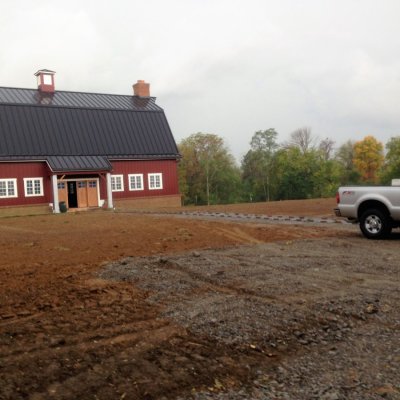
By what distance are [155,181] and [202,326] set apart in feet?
116

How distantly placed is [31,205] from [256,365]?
32579 mm

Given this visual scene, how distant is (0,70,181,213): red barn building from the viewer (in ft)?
113

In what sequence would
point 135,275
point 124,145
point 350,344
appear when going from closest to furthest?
point 350,344
point 135,275
point 124,145

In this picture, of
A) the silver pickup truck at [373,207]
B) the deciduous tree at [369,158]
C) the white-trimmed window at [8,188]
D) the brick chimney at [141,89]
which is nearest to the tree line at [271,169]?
the deciduous tree at [369,158]

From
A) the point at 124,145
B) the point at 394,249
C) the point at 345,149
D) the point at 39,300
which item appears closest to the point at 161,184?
the point at 124,145

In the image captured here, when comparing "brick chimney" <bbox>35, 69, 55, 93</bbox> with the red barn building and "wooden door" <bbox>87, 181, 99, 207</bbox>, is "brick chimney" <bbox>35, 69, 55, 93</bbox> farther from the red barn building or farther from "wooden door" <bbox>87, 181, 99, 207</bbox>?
"wooden door" <bbox>87, 181, 99, 207</bbox>

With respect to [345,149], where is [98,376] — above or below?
below

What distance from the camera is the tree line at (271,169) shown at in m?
73.2

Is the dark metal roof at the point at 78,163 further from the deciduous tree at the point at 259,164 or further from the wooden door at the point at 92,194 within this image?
the deciduous tree at the point at 259,164

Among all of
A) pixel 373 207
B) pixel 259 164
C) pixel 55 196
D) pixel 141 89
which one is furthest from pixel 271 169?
pixel 373 207

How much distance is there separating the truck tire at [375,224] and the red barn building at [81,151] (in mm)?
25611

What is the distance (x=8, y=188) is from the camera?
1334 inches

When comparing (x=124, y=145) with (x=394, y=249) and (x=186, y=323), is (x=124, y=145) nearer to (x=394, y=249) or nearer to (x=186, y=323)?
(x=394, y=249)

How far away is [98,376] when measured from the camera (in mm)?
4188
